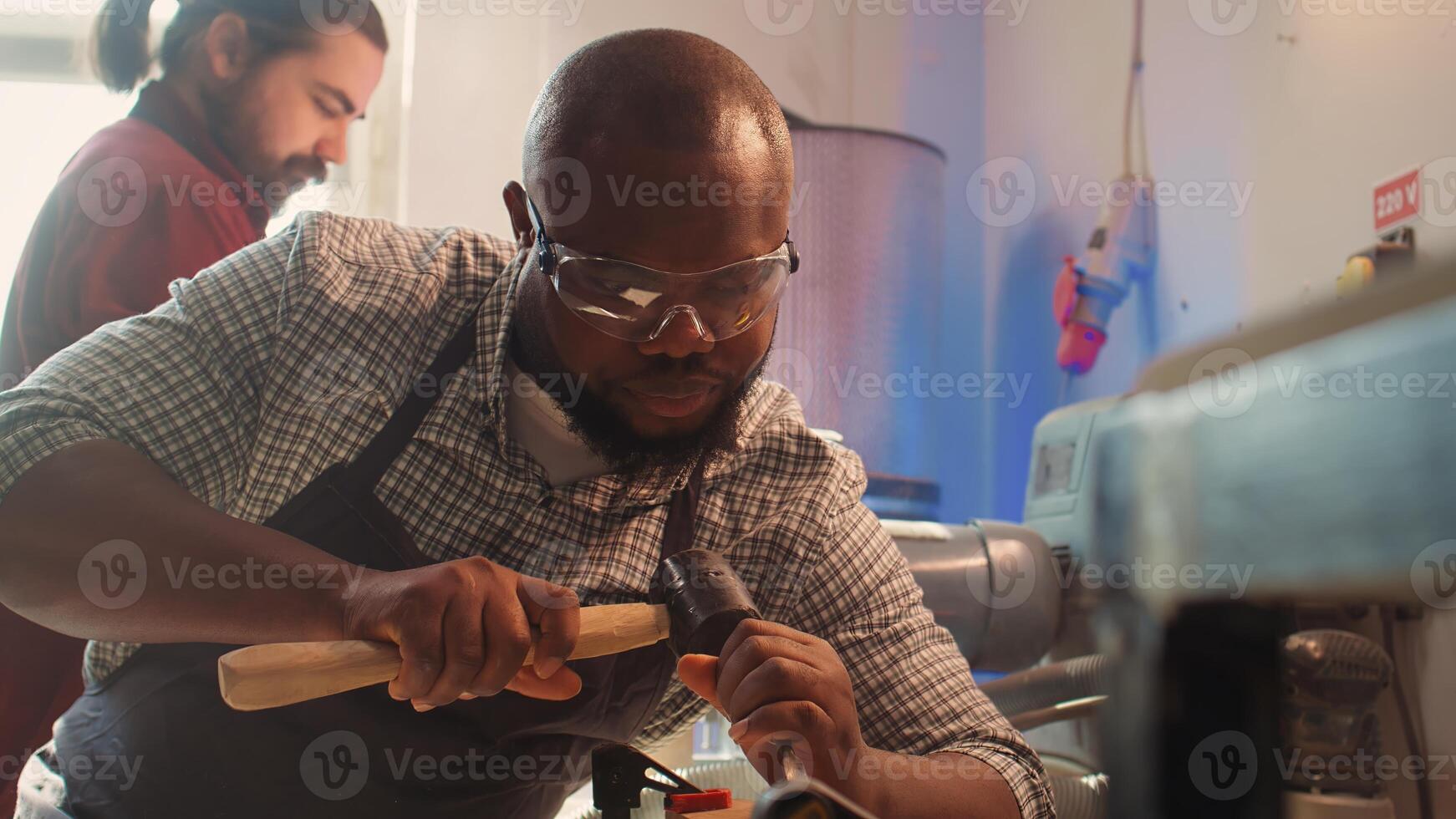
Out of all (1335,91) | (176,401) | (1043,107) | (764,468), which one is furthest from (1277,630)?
(1043,107)

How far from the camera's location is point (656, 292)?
146 centimetres

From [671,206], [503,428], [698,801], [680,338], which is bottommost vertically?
[698,801]

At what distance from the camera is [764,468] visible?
1.80 m

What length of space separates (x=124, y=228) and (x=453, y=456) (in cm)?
147

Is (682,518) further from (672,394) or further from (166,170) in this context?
(166,170)

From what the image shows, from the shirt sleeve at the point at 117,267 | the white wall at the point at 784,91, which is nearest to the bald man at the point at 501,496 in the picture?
the shirt sleeve at the point at 117,267

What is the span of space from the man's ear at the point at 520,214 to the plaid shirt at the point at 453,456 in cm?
6

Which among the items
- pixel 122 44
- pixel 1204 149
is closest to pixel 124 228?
pixel 122 44

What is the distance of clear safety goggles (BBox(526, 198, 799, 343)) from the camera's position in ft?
4.78

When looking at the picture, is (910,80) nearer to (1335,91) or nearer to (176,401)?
(1335,91)

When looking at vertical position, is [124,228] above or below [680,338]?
above

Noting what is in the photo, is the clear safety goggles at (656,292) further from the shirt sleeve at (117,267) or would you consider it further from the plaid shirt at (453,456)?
the shirt sleeve at (117,267)

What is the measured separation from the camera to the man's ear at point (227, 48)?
276 centimetres

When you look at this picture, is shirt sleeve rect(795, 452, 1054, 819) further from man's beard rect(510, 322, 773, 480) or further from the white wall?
the white wall
